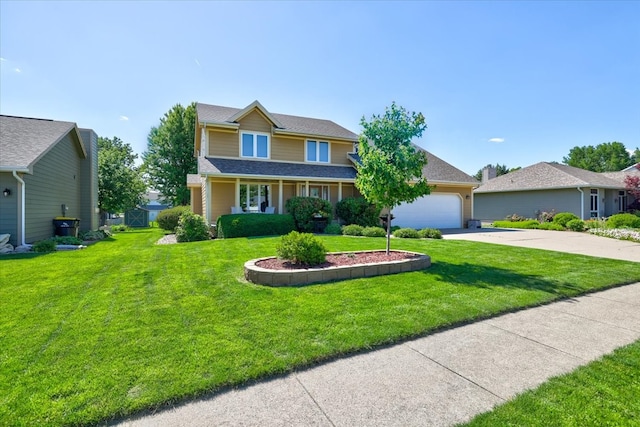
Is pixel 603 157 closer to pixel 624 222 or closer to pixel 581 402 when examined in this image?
pixel 624 222

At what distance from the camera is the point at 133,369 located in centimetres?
283

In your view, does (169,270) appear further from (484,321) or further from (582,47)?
(582,47)

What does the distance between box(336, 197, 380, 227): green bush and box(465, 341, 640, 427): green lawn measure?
42.6ft

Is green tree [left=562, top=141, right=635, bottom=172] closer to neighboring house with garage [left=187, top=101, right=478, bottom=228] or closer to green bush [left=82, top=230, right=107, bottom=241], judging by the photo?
neighboring house with garage [left=187, top=101, right=478, bottom=228]

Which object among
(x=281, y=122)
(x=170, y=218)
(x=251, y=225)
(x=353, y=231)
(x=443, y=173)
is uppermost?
(x=281, y=122)

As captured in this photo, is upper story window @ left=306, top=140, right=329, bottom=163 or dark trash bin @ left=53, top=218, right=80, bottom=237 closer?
dark trash bin @ left=53, top=218, right=80, bottom=237

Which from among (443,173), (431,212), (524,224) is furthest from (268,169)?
(524,224)

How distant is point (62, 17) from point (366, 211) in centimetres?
1362

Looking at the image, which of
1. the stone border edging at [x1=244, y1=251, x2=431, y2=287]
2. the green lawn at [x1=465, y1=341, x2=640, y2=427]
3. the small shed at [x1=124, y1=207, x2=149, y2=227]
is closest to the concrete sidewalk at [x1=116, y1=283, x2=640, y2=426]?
the green lawn at [x1=465, y1=341, x2=640, y2=427]

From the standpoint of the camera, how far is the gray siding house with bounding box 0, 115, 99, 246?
423 inches

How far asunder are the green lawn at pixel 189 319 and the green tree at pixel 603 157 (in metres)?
66.8

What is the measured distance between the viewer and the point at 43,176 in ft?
41.3

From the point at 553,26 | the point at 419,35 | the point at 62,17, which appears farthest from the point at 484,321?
the point at 62,17

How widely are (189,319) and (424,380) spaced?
2951mm
